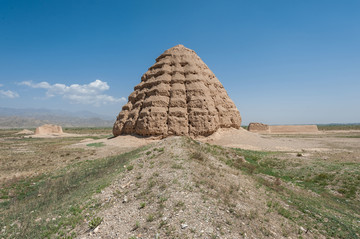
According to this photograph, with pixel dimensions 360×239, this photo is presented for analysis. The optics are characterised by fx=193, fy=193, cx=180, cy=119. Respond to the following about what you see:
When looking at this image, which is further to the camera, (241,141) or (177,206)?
(241,141)

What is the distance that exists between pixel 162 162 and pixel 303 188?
7040 mm

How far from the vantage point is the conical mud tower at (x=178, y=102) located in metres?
19.5

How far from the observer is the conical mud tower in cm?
1947

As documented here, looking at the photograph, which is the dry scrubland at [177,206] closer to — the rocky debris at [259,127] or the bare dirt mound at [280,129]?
the rocky debris at [259,127]

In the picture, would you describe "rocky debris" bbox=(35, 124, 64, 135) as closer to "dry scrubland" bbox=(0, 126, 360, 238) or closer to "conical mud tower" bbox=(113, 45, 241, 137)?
"conical mud tower" bbox=(113, 45, 241, 137)

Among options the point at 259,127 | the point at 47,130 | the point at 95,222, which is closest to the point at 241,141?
the point at 95,222

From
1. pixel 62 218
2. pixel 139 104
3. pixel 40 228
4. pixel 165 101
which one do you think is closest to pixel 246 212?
pixel 62 218

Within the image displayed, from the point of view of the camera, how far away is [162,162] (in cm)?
797

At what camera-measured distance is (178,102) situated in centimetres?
2014

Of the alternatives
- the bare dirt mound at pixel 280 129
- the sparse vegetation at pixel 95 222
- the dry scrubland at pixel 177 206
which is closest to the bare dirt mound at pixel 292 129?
the bare dirt mound at pixel 280 129

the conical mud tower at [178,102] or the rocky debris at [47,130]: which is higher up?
the conical mud tower at [178,102]

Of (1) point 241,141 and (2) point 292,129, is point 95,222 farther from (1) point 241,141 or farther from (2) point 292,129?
(2) point 292,129

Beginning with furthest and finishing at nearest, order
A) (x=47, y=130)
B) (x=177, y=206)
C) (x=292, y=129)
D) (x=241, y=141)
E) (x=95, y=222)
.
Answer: (x=292, y=129) → (x=47, y=130) → (x=241, y=141) → (x=177, y=206) → (x=95, y=222)

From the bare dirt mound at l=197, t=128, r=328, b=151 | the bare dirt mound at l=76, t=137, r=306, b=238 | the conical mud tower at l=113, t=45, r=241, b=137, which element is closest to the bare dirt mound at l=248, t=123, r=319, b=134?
the conical mud tower at l=113, t=45, r=241, b=137
